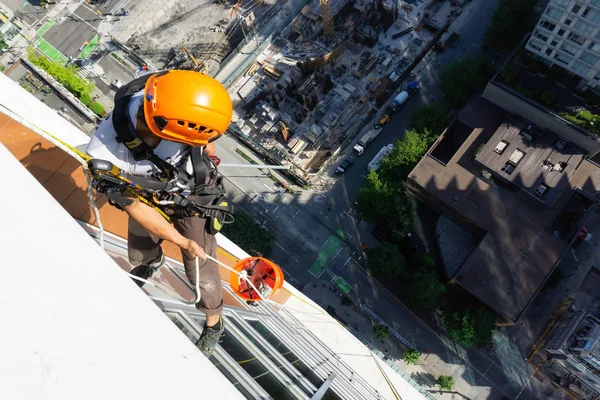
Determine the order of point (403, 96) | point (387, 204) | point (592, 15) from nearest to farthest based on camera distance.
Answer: point (592, 15) < point (387, 204) < point (403, 96)

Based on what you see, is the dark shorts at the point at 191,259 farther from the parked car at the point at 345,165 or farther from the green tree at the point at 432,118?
the green tree at the point at 432,118

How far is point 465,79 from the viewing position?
139 feet

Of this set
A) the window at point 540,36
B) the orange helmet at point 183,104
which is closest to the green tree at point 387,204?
the window at point 540,36

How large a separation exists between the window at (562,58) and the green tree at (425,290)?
955 inches

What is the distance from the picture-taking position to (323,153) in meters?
46.0

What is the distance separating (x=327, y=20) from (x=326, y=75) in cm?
714

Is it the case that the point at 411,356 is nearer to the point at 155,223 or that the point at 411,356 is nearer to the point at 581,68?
the point at 155,223

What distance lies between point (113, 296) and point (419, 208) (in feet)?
123

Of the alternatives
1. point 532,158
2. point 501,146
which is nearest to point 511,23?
point 501,146

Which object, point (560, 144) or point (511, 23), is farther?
point (511, 23)

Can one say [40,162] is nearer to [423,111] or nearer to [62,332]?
[62,332]

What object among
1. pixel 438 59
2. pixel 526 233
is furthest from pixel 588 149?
pixel 438 59

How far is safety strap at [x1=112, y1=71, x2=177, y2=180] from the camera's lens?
11703 mm

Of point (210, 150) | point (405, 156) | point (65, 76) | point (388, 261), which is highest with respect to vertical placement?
point (405, 156)
